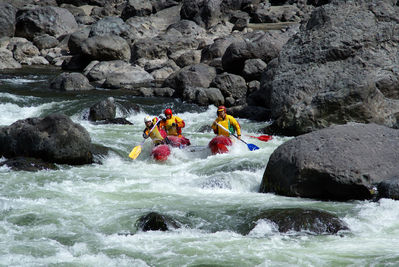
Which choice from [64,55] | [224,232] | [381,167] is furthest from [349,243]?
[64,55]

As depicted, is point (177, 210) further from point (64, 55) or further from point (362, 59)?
point (64, 55)

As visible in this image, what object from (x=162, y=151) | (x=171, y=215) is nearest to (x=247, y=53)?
(x=162, y=151)

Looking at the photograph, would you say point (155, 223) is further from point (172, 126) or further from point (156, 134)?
point (172, 126)

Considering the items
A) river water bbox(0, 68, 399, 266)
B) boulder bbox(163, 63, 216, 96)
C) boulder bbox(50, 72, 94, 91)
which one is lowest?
river water bbox(0, 68, 399, 266)

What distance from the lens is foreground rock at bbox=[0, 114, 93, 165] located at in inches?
424

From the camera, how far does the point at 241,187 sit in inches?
375

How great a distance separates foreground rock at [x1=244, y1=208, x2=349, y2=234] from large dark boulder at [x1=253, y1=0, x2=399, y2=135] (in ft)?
18.9

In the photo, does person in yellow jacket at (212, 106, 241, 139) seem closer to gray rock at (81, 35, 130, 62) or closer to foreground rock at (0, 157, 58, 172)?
foreground rock at (0, 157, 58, 172)

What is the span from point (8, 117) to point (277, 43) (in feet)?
30.7

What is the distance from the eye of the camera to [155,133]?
1252 centimetres

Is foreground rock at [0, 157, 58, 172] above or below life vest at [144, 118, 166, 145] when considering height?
below

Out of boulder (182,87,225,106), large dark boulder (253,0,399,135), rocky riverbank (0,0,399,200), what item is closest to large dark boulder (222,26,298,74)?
rocky riverbank (0,0,399,200)

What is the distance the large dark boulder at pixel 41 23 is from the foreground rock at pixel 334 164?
21749 mm

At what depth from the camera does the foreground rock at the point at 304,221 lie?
7.27 meters
